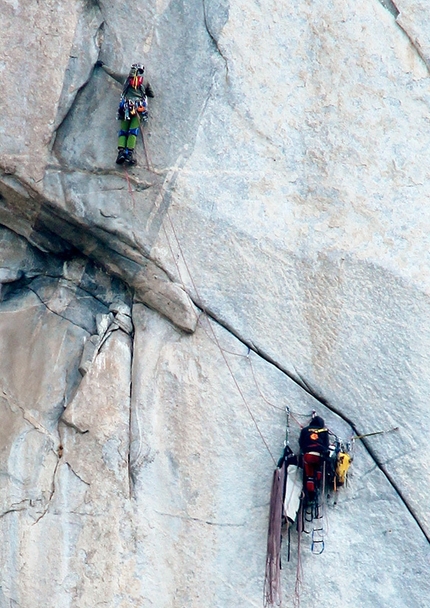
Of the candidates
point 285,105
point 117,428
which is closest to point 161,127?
point 285,105

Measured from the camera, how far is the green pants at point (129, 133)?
1138cm

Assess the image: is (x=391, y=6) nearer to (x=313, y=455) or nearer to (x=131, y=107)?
(x=131, y=107)

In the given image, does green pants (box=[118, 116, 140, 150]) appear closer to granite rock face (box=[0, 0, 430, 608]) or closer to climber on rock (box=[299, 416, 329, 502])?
granite rock face (box=[0, 0, 430, 608])

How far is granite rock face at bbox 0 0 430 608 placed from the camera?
10883 millimetres

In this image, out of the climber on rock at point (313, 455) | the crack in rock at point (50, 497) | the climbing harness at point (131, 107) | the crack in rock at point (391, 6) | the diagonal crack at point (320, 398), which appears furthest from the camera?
the crack in rock at point (391, 6)

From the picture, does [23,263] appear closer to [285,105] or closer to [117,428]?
[117,428]

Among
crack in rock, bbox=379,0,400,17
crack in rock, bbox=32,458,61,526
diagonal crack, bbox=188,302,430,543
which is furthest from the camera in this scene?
crack in rock, bbox=379,0,400,17

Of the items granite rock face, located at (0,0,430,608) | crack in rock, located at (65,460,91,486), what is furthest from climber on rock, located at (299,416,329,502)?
crack in rock, located at (65,460,91,486)

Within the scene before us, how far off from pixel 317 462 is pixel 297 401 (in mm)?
718

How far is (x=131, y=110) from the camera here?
37.2ft

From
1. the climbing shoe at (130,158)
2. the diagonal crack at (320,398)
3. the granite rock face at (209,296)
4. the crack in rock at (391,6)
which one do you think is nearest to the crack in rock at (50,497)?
the granite rock face at (209,296)

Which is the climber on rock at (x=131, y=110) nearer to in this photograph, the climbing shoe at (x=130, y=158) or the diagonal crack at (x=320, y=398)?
the climbing shoe at (x=130, y=158)

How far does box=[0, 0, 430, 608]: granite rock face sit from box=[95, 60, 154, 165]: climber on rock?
22 centimetres

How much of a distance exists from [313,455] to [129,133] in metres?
3.79
